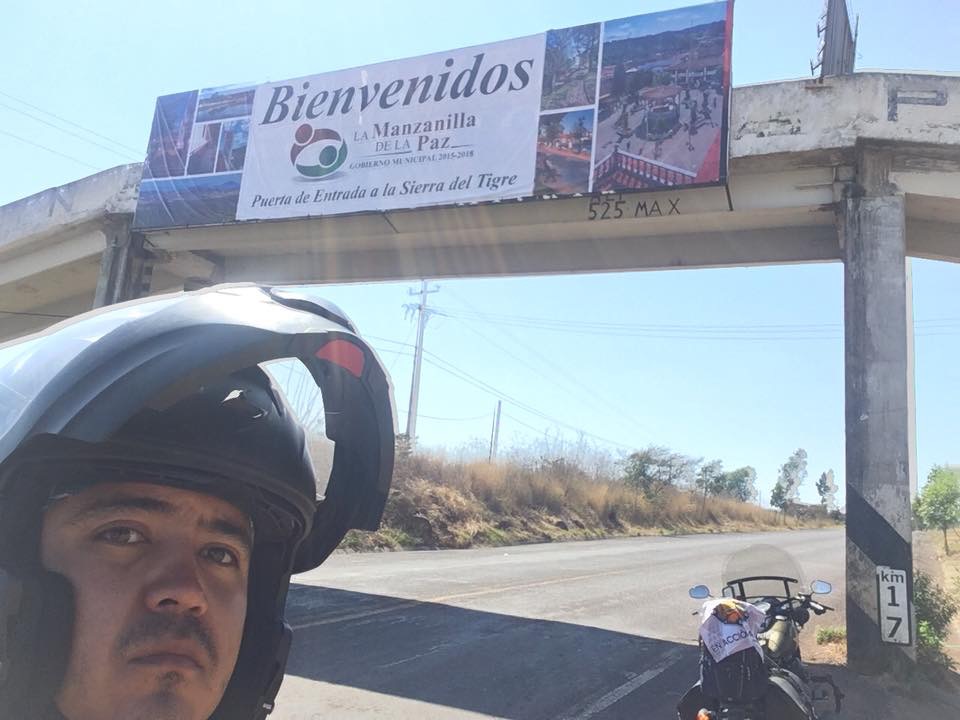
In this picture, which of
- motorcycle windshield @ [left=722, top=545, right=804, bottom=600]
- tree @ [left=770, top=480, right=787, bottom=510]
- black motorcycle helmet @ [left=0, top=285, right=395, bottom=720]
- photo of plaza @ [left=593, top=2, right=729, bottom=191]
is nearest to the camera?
black motorcycle helmet @ [left=0, top=285, right=395, bottom=720]

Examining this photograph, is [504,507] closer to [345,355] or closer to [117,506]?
[345,355]

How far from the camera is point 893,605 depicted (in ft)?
24.1

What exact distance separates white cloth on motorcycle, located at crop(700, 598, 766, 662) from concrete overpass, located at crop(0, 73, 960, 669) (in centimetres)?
451

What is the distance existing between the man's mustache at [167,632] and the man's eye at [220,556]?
4.9 inches

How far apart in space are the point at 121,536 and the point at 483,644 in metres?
6.63


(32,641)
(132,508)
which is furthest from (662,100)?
(32,641)

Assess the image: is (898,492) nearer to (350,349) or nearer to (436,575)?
(436,575)

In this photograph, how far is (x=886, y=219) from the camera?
8.35 meters

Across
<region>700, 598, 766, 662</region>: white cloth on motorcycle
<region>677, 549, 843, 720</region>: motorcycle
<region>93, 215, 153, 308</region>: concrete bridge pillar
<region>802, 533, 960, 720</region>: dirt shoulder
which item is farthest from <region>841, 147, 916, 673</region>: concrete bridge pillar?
<region>93, 215, 153, 308</region>: concrete bridge pillar

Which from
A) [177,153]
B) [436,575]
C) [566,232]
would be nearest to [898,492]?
[566,232]

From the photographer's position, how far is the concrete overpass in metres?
7.85

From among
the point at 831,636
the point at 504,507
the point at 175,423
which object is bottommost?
the point at 831,636

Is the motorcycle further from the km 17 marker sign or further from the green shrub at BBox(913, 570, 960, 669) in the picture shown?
the km 17 marker sign

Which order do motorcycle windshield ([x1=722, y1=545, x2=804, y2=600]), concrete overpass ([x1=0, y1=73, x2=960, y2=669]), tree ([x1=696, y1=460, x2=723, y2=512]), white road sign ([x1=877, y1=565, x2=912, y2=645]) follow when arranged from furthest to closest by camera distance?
tree ([x1=696, y1=460, x2=723, y2=512]) → concrete overpass ([x1=0, y1=73, x2=960, y2=669]) → white road sign ([x1=877, y1=565, x2=912, y2=645]) → motorcycle windshield ([x1=722, y1=545, x2=804, y2=600])
